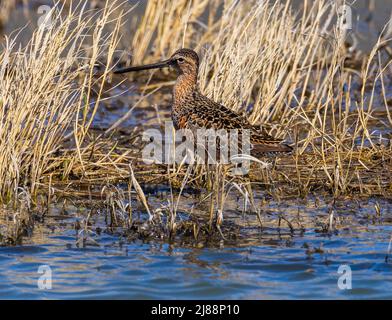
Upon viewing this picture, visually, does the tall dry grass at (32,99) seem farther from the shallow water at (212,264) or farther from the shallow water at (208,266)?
the shallow water at (208,266)

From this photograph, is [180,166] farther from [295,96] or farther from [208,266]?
[208,266]

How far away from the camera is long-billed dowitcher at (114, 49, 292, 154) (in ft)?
24.9

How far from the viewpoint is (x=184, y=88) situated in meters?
Answer: 8.09

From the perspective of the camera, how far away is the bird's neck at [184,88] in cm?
800

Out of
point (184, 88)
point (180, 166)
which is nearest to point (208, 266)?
point (180, 166)

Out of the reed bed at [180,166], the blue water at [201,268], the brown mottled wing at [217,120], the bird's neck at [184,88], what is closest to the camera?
the blue water at [201,268]

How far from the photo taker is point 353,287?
5887mm

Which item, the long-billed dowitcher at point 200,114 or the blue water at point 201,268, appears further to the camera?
the long-billed dowitcher at point 200,114

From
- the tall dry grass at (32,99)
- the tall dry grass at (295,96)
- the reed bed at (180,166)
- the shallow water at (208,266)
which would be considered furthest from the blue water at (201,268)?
the tall dry grass at (295,96)

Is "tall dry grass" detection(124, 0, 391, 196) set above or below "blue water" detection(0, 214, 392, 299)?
above

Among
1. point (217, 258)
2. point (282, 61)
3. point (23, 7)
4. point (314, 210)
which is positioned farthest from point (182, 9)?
point (217, 258)

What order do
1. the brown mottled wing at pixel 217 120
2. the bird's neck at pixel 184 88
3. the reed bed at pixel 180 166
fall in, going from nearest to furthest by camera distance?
the reed bed at pixel 180 166, the brown mottled wing at pixel 217 120, the bird's neck at pixel 184 88

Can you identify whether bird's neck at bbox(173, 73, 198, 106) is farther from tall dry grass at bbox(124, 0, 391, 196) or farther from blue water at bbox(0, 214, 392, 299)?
blue water at bbox(0, 214, 392, 299)

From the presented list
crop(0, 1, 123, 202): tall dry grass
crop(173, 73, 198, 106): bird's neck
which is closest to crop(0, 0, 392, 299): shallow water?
crop(0, 1, 123, 202): tall dry grass
